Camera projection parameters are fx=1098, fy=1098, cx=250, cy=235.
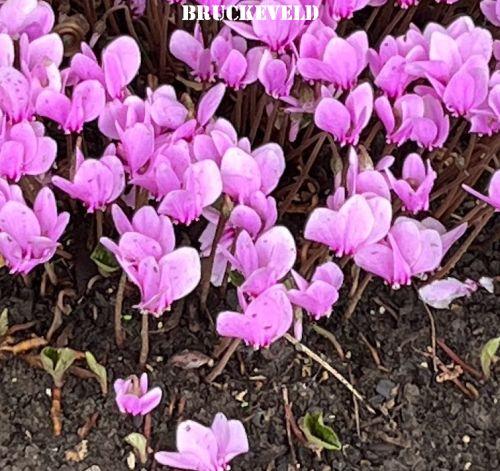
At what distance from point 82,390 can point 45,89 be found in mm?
387

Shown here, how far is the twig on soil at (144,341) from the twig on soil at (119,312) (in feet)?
0.10

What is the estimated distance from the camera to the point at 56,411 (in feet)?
4.51

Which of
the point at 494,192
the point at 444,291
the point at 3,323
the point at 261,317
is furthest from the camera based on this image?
the point at 444,291

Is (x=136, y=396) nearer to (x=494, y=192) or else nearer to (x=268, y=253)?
(x=268, y=253)

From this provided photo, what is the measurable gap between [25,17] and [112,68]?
0.14 meters

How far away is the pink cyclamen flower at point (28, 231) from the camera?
122 centimetres

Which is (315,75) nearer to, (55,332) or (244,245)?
(244,245)

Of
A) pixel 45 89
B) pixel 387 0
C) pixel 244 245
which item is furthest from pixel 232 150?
pixel 387 0

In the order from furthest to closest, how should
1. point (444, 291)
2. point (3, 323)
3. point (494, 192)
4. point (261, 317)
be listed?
point (444, 291), point (3, 323), point (494, 192), point (261, 317)

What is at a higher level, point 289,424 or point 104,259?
point 104,259

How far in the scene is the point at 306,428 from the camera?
4.44 ft

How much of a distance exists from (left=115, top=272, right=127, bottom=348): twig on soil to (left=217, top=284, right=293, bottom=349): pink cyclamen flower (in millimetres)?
193

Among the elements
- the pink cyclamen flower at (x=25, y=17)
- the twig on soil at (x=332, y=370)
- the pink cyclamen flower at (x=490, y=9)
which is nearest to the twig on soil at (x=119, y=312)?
the twig on soil at (x=332, y=370)

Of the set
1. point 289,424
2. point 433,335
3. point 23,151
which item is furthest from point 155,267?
point 433,335
